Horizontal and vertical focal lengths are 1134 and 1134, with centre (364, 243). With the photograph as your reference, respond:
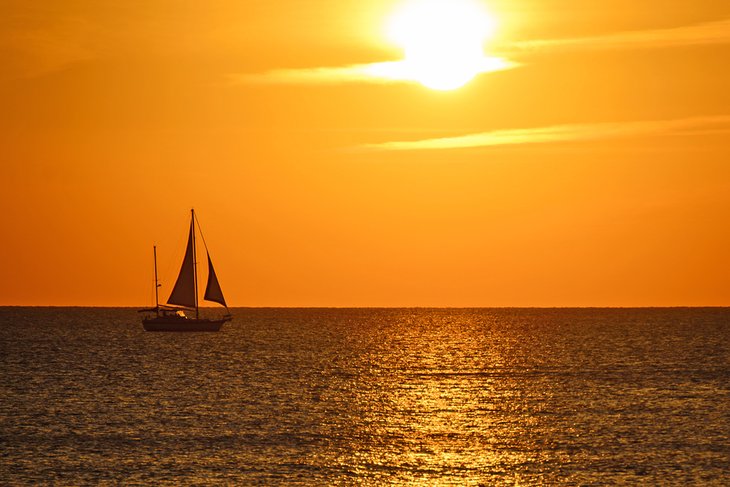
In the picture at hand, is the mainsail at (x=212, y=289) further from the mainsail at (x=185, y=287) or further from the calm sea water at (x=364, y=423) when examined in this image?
the calm sea water at (x=364, y=423)

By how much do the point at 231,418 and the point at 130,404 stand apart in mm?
12964

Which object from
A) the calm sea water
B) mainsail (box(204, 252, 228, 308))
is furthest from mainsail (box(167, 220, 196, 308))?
the calm sea water

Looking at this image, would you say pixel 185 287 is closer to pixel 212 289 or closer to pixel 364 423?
→ pixel 212 289

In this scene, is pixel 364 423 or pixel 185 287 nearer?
pixel 364 423

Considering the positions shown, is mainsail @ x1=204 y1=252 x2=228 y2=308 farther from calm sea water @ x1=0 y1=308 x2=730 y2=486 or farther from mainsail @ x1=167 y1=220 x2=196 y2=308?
calm sea water @ x1=0 y1=308 x2=730 y2=486

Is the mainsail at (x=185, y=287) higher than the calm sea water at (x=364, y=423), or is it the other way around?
the mainsail at (x=185, y=287)

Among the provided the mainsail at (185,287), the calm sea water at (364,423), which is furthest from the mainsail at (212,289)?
the calm sea water at (364,423)

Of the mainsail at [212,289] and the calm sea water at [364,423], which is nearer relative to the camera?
the calm sea water at [364,423]

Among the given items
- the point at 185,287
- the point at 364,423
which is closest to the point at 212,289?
the point at 185,287

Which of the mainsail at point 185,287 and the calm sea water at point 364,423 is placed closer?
the calm sea water at point 364,423

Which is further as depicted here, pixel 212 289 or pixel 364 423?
pixel 212 289

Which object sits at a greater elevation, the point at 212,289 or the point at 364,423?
the point at 212,289

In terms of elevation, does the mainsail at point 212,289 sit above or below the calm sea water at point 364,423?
above

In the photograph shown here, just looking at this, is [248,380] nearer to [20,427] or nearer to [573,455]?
[20,427]
